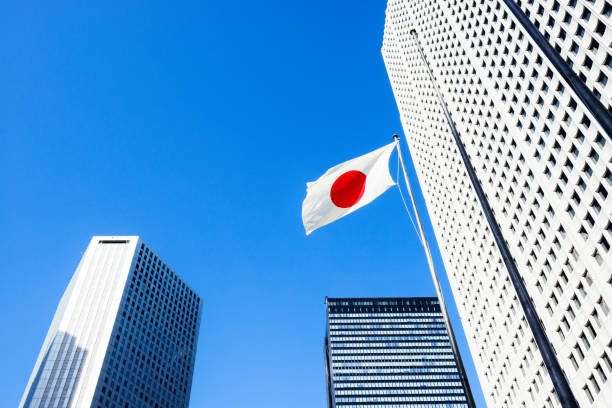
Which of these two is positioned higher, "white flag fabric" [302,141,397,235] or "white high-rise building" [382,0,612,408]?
"white high-rise building" [382,0,612,408]

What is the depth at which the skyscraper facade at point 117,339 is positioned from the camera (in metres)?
104

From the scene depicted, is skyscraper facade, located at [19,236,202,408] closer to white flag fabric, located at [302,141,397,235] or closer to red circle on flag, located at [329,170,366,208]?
white flag fabric, located at [302,141,397,235]

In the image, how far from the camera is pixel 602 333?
1831 inches

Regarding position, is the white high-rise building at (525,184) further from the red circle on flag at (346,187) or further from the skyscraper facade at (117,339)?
the skyscraper facade at (117,339)

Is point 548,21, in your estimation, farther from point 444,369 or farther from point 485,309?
point 444,369

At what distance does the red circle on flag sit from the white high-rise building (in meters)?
22.8

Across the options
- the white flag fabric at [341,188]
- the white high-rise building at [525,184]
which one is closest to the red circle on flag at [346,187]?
the white flag fabric at [341,188]

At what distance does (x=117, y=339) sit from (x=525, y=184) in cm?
9470

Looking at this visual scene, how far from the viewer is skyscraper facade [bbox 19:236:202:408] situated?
4094 inches

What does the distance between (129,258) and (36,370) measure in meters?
32.9

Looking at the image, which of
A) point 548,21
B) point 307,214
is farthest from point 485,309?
point 307,214

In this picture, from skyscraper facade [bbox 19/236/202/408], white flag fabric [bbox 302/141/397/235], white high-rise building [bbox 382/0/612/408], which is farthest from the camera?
skyscraper facade [bbox 19/236/202/408]

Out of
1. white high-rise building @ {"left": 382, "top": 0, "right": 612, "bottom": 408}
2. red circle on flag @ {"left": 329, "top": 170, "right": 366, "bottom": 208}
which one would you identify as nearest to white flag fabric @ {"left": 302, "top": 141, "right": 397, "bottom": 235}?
red circle on flag @ {"left": 329, "top": 170, "right": 366, "bottom": 208}

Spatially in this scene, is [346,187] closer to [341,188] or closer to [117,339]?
[341,188]
